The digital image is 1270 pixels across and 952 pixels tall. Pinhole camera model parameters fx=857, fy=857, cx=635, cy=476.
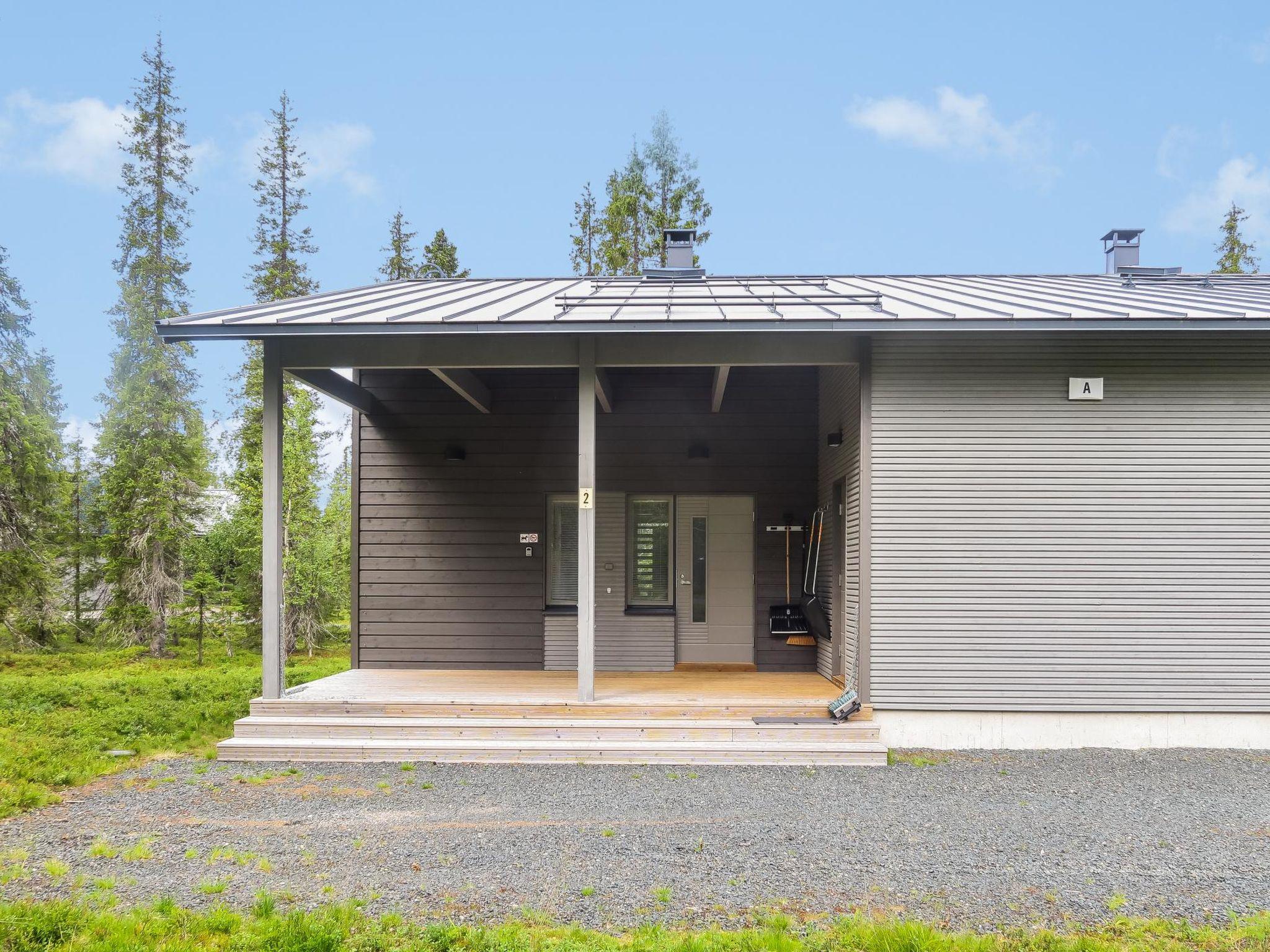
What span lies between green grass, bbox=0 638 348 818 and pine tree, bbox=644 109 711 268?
11399 millimetres

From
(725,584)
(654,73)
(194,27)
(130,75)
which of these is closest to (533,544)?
(725,584)

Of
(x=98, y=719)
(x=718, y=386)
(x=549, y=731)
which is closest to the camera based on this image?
(x=549, y=731)

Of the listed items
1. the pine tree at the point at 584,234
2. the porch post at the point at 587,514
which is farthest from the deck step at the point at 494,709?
the pine tree at the point at 584,234

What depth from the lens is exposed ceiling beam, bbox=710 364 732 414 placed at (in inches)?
276

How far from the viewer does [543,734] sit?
246 inches

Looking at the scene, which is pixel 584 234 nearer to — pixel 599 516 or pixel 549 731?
pixel 599 516

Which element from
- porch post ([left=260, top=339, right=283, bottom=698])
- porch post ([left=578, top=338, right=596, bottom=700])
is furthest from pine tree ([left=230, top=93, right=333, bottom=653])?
porch post ([left=578, top=338, right=596, bottom=700])

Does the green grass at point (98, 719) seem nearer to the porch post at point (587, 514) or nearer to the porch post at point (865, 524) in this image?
the porch post at point (587, 514)

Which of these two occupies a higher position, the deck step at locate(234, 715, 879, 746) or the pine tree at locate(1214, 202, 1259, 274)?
the pine tree at locate(1214, 202, 1259, 274)

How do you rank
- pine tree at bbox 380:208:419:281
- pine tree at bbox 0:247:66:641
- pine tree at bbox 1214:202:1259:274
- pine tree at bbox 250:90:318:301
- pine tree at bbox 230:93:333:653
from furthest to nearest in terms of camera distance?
pine tree at bbox 380:208:419:281 < pine tree at bbox 1214:202:1259:274 < pine tree at bbox 250:90:318:301 < pine tree at bbox 230:93:333:653 < pine tree at bbox 0:247:66:641

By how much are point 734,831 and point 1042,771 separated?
8.77 ft

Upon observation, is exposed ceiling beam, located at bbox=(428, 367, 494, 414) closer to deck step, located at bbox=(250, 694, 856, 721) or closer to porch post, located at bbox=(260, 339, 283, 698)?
porch post, located at bbox=(260, 339, 283, 698)

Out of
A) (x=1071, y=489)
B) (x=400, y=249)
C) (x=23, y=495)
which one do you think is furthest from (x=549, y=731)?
(x=400, y=249)

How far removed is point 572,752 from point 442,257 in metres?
14.3
